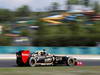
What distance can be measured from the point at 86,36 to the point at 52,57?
24.3m

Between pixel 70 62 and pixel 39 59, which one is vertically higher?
pixel 39 59

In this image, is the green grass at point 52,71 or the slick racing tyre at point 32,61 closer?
the green grass at point 52,71

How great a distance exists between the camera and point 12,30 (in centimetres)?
5847

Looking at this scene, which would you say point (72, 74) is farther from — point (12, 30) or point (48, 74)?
point (12, 30)

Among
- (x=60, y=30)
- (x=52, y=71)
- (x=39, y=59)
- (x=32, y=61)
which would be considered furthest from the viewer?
(x=60, y=30)

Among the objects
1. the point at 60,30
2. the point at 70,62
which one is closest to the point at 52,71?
the point at 70,62

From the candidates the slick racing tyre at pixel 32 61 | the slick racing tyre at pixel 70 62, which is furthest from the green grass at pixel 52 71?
the slick racing tyre at pixel 70 62

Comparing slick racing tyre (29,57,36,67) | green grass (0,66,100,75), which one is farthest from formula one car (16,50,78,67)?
green grass (0,66,100,75)

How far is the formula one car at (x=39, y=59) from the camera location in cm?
1639

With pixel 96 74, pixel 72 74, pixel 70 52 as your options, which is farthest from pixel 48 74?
pixel 70 52

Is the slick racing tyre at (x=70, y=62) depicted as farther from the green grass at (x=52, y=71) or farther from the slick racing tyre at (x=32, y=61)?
the green grass at (x=52, y=71)

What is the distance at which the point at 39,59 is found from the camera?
1653 centimetres

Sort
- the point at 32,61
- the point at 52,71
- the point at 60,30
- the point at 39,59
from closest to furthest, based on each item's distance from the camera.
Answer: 1. the point at 52,71
2. the point at 32,61
3. the point at 39,59
4. the point at 60,30

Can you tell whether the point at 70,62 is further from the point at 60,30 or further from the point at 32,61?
the point at 60,30
